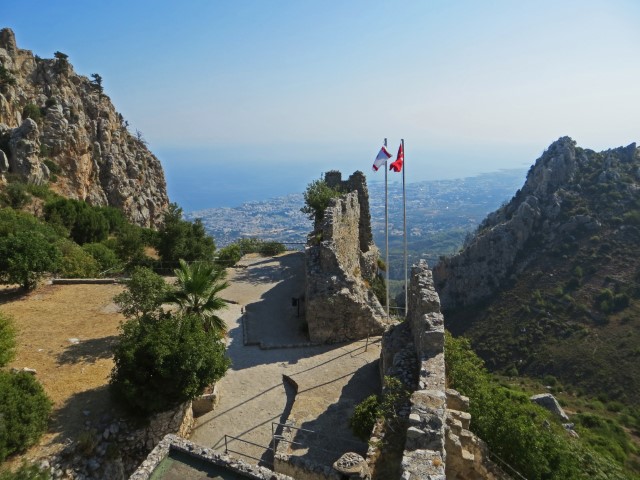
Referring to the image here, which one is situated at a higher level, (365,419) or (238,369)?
(365,419)

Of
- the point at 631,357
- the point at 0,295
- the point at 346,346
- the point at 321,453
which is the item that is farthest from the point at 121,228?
the point at 631,357

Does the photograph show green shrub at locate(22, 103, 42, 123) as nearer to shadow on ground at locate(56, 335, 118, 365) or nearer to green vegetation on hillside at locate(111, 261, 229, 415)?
shadow on ground at locate(56, 335, 118, 365)

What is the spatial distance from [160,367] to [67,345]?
6325 mm

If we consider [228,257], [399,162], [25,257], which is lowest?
[228,257]

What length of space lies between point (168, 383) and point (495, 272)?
2228 inches

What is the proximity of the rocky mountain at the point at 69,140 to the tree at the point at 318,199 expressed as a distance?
28.6 meters

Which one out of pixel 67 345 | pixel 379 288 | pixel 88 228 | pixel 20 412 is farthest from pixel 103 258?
pixel 20 412

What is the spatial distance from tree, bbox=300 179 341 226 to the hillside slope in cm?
2831

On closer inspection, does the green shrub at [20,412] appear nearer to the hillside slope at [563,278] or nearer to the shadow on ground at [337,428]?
the shadow on ground at [337,428]

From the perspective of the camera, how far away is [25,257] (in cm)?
1725

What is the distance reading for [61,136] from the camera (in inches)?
1960

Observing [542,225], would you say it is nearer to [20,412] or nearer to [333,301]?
[333,301]

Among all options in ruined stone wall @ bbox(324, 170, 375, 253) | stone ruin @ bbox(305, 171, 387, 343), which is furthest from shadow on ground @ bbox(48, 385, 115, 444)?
ruined stone wall @ bbox(324, 170, 375, 253)

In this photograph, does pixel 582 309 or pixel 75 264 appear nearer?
pixel 75 264
